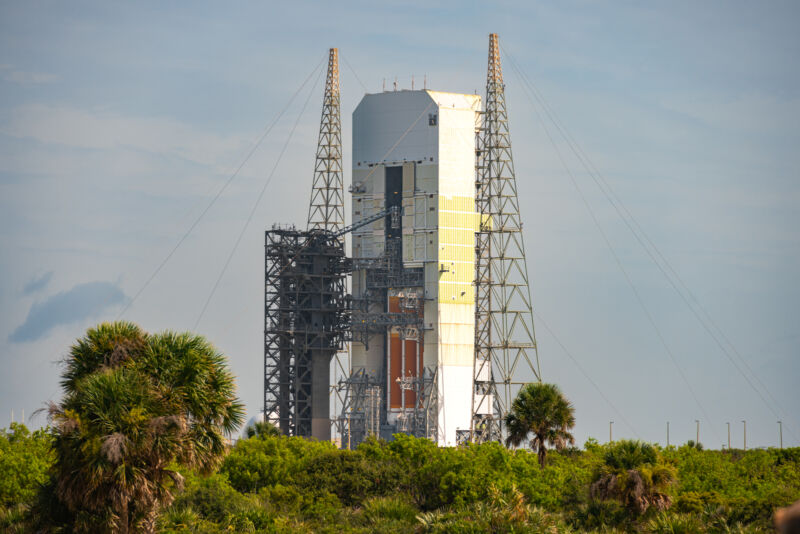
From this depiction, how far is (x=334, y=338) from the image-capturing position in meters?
120

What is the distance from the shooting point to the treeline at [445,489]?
165ft

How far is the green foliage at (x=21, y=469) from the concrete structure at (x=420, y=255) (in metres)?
53.4

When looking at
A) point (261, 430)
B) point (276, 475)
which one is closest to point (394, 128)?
point (261, 430)

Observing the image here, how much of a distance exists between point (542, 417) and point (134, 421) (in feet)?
122

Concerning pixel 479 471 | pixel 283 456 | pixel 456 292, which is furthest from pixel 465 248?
pixel 479 471

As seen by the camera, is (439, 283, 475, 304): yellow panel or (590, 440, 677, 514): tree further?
(439, 283, 475, 304): yellow panel

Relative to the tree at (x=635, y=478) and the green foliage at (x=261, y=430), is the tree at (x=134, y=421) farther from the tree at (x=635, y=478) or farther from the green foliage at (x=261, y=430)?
the green foliage at (x=261, y=430)

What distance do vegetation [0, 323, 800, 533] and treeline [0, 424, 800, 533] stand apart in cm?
10

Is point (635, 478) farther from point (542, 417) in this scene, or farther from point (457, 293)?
point (457, 293)

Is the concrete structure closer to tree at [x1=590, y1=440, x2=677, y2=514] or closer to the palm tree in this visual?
the palm tree

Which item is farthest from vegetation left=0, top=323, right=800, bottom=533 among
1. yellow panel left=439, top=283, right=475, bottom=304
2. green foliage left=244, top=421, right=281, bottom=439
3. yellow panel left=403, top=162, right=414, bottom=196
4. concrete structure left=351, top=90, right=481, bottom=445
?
yellow panel left=403, top=162, right=414, bottom=196

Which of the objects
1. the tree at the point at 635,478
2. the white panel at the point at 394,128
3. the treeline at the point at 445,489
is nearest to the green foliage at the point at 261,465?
the treeline at the point at 445,489

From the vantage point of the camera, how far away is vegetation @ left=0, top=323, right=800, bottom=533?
35.9m

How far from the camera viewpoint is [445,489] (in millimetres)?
69062
